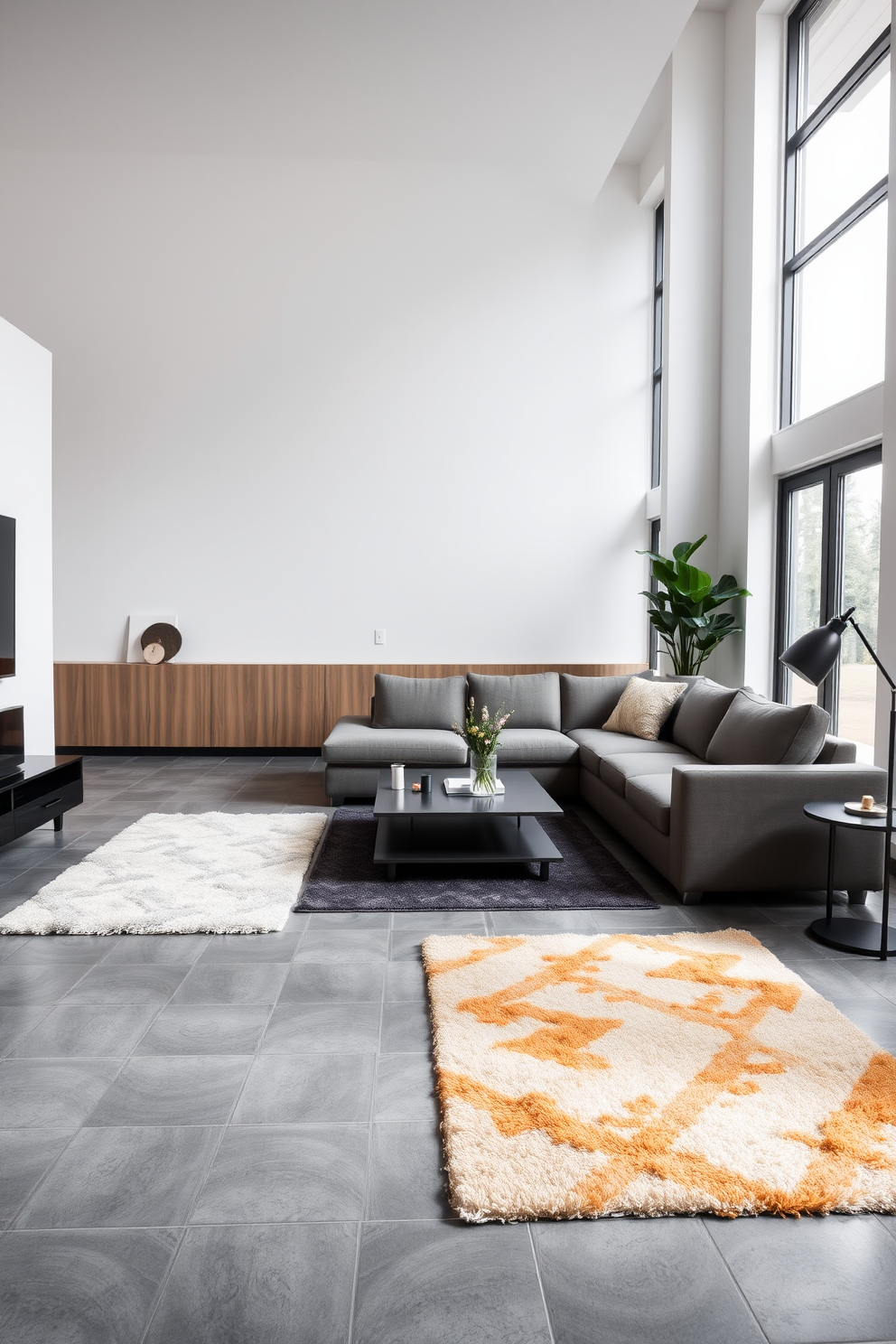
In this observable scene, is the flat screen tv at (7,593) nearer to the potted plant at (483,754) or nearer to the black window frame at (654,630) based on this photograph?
the potted plant at (483,754)

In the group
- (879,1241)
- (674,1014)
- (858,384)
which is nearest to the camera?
(879,1241)

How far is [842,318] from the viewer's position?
505 centimetres

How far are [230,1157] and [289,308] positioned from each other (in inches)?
267

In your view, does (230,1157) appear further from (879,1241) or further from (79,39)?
(79,39)

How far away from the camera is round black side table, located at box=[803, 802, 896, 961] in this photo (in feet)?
9.89

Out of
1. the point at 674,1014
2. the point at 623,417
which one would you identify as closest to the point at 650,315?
the point at 623,417

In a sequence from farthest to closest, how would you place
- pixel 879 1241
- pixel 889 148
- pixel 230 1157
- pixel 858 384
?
1. pixel 858 384
2. pixel 889 148
3. pixel 230 1157
4. pixel 879 1241

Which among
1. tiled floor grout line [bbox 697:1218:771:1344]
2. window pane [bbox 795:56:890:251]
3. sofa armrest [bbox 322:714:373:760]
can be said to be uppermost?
window pane [bbox 795:56:890:251]

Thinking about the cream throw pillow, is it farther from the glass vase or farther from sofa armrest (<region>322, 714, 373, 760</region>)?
sofa armrest (<region>322, 714, 373, 760</region>)

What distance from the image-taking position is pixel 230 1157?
6.08ft

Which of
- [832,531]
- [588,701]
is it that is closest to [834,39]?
[832,531]

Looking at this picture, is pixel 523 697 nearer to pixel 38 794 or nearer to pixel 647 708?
pixel 647 708

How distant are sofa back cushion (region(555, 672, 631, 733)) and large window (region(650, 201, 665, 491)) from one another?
2108 millimetres

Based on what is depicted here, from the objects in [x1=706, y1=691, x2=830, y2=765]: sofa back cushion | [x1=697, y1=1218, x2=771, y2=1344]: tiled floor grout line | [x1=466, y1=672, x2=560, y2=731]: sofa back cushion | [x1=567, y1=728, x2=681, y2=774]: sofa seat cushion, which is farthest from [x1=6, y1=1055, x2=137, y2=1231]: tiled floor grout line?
[x1=466, y1=672, x2=560, y2=731]: sofa back cushion
